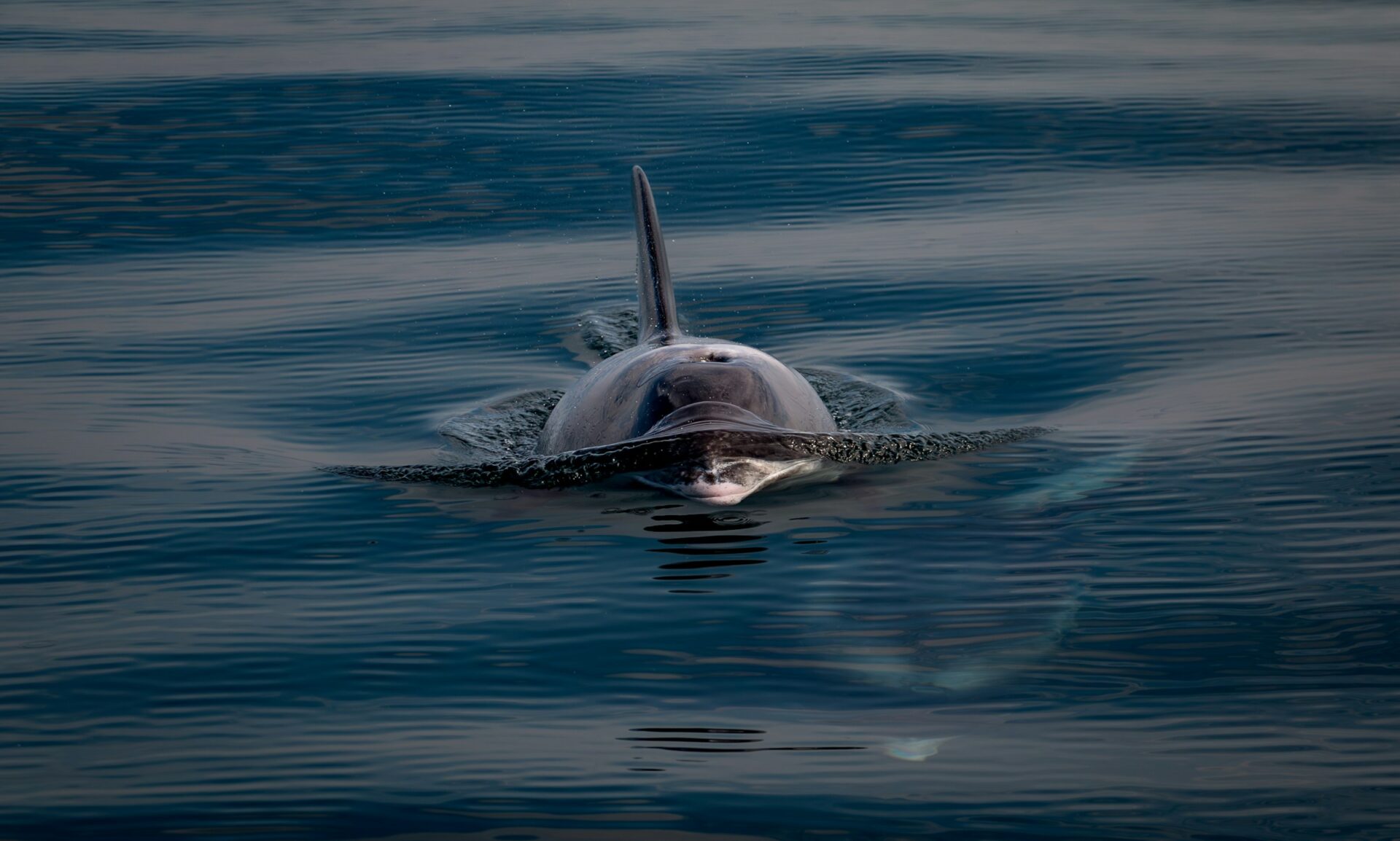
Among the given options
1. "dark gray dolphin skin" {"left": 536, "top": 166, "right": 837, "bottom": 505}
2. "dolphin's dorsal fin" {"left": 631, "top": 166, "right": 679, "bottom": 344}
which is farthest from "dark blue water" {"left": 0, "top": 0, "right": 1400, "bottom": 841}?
"dolphin's dorsal fin" {"left": 631, "top": 166, "right": 679, "bottom": 344}

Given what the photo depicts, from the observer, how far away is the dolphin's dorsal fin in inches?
392

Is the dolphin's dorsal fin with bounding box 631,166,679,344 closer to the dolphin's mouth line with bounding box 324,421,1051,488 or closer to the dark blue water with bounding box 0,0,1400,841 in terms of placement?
the dark blue water with bounding box 0,0,1400,841

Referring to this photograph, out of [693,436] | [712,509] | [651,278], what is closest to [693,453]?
[693,436]

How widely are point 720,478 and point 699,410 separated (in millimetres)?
479

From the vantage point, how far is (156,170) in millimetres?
18250

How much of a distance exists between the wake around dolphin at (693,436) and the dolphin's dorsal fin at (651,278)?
0.85 ft

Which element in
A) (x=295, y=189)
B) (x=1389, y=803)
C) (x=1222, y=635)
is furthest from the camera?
(x=295, y=189)

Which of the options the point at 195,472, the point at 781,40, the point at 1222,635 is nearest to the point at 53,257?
the point at 195,472

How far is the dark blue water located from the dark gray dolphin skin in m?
0.20

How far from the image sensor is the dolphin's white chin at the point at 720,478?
7.67m

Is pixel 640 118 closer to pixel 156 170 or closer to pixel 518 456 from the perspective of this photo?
pixel 156 170

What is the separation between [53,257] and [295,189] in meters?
3.35

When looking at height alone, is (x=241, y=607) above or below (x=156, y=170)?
below

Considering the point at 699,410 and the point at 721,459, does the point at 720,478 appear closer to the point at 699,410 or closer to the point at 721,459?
the point at 721,459
